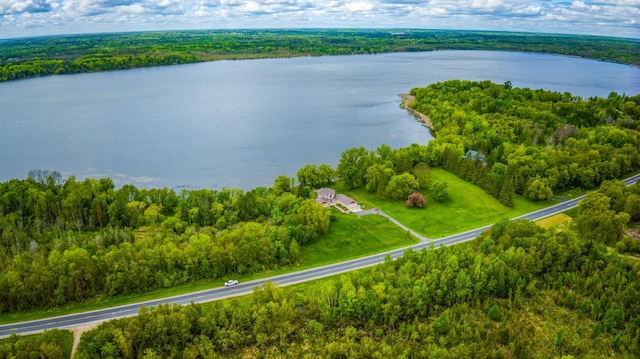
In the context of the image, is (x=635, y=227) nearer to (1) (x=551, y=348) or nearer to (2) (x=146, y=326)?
(1) (x=551, y=348)

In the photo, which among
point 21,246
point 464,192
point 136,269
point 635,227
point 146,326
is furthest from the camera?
point 464,192

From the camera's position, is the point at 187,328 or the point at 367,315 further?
the point at 367,315

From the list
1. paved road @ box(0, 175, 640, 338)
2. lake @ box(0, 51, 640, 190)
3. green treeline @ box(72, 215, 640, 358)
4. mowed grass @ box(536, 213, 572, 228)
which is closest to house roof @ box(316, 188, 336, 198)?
lake @ box(0, 51, 640, 190)

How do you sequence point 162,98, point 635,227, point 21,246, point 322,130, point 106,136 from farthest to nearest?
1. point 162,98
2. point 322,130
3. point 106,136
4. point 635,227
5. point 21,246

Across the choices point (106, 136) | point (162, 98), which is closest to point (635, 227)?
point (106, 136)

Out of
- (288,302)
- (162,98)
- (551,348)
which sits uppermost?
(162,98)

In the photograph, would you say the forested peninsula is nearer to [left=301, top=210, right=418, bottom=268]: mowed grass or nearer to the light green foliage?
the light green foliage

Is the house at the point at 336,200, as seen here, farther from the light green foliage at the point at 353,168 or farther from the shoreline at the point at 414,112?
the shoreline at the point at 414,112

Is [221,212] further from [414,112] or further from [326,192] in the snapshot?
[414,112]
